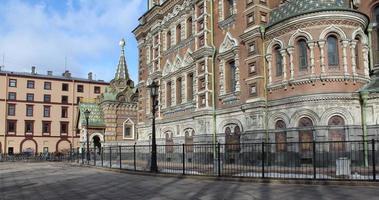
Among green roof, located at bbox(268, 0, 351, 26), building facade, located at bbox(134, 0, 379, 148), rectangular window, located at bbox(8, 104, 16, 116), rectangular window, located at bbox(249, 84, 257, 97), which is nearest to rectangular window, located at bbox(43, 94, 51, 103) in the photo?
rectangular window, located at bbox(8, 104, 16, 116)

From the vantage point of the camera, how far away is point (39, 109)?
6950 cm

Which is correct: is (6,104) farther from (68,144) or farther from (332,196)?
(332,196)

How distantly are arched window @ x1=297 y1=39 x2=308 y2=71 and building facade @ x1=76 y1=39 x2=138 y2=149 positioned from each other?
28322 millimetres

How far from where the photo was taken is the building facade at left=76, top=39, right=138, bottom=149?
4628cm

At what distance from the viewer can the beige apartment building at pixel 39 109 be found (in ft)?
216

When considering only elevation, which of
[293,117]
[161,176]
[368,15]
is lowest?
[161,176]

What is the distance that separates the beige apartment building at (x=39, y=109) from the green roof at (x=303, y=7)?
2076 inches

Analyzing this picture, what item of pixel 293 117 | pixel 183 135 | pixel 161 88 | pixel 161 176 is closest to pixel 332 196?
pixel 161 176

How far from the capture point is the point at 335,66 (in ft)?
68.8

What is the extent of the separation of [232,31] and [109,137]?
24.8m

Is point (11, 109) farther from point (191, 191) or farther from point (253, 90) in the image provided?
point (191, 191)

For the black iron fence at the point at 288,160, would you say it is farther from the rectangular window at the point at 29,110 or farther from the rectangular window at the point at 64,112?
the rectangular window at the point at 64,112

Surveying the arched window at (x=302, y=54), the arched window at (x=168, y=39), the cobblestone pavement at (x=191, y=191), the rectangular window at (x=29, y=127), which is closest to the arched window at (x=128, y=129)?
the arched window at (x=168, y=39)

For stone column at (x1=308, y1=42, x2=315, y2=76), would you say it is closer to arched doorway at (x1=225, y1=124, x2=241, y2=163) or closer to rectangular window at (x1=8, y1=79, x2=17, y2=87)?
arched doorway at (x1=225, y1=124, x2=241, y2=163)
